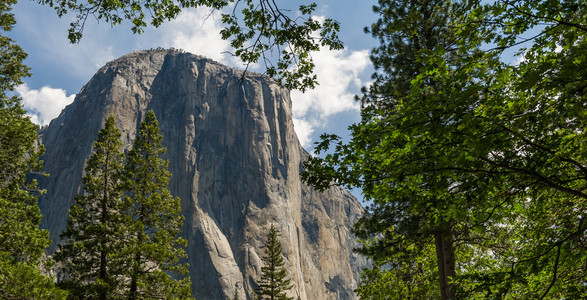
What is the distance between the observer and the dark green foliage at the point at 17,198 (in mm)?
10641

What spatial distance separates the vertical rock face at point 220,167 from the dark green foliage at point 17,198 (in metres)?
83.3

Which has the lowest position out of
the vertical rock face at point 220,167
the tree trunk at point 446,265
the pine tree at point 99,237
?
the tree trunk at point 446,265

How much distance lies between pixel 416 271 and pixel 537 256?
8020 millimetres

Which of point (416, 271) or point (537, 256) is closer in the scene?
point (537, 256)

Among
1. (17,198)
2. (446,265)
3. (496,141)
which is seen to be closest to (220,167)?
(17,198)

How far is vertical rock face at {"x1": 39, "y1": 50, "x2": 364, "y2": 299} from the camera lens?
99875mm

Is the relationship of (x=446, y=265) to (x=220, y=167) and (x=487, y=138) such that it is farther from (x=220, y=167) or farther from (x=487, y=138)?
(x=220, y=167)

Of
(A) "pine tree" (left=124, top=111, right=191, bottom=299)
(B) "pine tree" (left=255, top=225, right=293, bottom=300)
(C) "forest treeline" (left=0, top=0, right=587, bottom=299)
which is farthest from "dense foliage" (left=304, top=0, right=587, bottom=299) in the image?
(B) "pine tree" (left=255, top=225, right=293, bottom=300)

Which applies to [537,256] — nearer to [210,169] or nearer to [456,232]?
[456,232]

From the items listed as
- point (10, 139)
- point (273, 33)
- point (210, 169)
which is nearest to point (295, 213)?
point (210, 169)

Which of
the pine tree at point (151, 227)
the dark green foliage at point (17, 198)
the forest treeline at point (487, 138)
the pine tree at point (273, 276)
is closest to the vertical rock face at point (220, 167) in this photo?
the pine tree at point (273, 276)

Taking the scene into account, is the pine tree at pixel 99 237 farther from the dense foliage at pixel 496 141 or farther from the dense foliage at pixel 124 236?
the dense foliage at pixel 496 141

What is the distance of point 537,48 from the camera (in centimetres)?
418

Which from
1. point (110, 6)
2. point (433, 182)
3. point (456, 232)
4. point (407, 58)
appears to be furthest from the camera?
point (407, 58)
